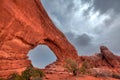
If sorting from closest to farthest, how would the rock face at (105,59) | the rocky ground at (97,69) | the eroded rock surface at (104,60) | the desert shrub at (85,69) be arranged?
the rocky ground at (97,69)
the desert shrub at (85,69)
the eroded rock surface at (104,60)
the rock face at (105,59)

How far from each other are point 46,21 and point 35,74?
1136cm

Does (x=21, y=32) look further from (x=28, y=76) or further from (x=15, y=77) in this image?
(x=15, y=77)

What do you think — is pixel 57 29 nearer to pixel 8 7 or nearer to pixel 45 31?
pixel 45 31

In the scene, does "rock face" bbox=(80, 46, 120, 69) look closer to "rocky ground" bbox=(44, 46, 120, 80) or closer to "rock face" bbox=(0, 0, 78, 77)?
"rocky ground" bbox=(44, 46, 120, 80)

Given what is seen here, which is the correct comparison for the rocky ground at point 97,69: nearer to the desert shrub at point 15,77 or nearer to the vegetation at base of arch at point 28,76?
the vegetation at base of arch at point 28,76

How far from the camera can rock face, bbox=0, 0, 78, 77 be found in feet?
127

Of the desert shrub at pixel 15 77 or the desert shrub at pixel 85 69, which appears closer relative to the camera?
the desert shrub at pixel 15 77

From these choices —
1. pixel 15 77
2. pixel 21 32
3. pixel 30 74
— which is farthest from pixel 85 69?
pixel 15 77

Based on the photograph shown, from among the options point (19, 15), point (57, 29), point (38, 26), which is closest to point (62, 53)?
point (57, 29)

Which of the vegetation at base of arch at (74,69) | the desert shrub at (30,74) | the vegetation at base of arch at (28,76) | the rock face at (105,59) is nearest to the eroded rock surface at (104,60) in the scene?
the rock face at (105,59)

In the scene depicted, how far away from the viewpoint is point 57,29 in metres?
49.1

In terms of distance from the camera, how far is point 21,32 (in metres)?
41.2

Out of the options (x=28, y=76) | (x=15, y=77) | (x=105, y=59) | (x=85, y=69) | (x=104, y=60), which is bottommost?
(x=15, y=77)

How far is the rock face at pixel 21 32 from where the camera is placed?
127ft
